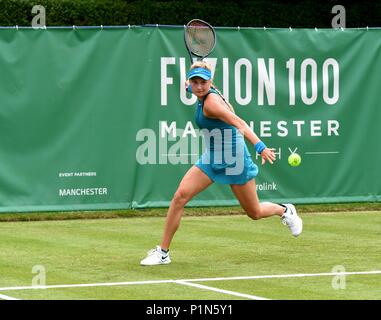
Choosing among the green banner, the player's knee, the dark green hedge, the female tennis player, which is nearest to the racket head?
the female tennis player

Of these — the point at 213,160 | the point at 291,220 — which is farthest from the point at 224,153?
the point at 291,220

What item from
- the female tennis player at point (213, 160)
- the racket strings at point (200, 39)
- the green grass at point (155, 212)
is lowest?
the female tennis player at point (213, 160)

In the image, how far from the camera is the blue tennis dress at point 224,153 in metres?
10.6

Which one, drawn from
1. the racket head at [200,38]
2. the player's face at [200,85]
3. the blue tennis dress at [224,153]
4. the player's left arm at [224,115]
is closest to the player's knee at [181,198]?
the blue tennis dress at [224,153]

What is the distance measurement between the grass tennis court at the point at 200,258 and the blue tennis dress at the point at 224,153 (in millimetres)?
867

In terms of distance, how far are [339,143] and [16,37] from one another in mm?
4833

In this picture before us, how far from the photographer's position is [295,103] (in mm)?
16062

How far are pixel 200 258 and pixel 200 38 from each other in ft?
8.52

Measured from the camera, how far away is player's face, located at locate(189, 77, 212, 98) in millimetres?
10508

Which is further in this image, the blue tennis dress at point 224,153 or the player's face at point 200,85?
the blue tennis dress at point 224,153

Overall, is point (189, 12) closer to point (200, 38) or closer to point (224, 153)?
point (200, 38)

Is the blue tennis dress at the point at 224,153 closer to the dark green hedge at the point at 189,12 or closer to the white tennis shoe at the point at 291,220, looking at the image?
the white tennis shoe at the point at 291,220

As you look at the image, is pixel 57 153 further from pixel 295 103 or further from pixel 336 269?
pixel 336 269
